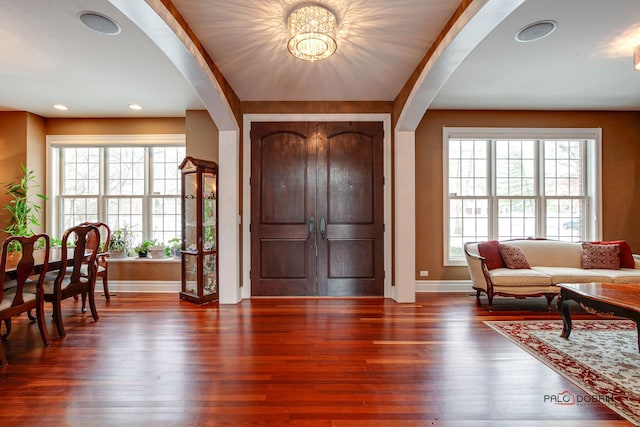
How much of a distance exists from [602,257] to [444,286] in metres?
2.02

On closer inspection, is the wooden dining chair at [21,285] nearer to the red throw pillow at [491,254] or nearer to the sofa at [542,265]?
the sofa at [542,265]

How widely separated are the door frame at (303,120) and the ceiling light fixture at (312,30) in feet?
6.28

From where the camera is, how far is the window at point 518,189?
5152mm

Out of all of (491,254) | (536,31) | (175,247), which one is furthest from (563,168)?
(175,247)

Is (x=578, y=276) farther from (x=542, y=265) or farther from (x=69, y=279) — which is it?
(x=69, y=279)

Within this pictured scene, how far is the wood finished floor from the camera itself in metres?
1.93

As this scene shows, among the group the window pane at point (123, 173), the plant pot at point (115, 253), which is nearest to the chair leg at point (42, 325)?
the plant pot at point (115, 253)

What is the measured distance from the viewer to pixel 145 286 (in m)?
5.05

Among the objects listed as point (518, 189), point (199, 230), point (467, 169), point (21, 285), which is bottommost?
point (21, 285)

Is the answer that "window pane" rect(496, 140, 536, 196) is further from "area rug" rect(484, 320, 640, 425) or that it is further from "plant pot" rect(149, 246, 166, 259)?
"plant pot" rect(149, 246, 166, 259)

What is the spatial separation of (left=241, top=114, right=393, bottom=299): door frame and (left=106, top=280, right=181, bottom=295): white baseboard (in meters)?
1.24

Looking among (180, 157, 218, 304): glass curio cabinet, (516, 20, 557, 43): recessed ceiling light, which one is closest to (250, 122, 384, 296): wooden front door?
(180, 157, 218, 304): glass curio cabinet

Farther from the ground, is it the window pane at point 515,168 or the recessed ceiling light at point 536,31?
the recessed ceiling light at point 536,31

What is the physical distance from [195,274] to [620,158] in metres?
6.49
